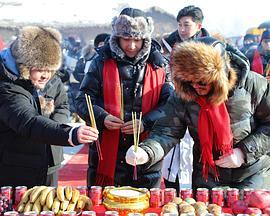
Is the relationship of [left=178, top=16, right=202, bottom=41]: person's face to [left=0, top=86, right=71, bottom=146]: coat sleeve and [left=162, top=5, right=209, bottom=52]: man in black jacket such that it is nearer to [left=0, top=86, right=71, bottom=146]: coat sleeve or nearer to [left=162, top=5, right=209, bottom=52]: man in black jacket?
[left=162, top=5, right=209, bottom=52]: man in black jacket

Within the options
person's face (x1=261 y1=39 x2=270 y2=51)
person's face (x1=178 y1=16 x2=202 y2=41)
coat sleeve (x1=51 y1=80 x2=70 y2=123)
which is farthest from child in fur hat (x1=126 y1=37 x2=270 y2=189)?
person's face (x1=261 y1=39 x2=270 y2=51)

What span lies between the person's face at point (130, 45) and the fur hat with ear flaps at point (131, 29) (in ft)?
0.08

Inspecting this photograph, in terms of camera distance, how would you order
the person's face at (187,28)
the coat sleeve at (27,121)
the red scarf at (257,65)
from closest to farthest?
the coat sleeve at (27,121) < the person's face at (187,28) < the red scarf at (257,65)

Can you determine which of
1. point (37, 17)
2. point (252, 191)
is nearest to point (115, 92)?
point (252, 191)

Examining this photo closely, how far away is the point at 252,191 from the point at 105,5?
731 inches

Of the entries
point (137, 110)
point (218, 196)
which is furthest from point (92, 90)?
point (218, 196)

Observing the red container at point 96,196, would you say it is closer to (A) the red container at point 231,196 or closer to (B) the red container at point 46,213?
(B) the red container at point 46,213

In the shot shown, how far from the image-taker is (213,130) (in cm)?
223

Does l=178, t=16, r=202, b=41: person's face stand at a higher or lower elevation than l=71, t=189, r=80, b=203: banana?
higher

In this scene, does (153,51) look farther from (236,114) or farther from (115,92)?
(236,114)

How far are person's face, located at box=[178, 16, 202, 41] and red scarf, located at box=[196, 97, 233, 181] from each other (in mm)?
1630

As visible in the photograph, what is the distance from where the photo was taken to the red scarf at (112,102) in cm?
282

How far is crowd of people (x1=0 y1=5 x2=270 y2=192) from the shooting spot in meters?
2.19

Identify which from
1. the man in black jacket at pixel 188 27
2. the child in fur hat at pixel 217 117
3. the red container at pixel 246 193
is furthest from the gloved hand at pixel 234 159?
the man in black jacket at pixel 188 27
